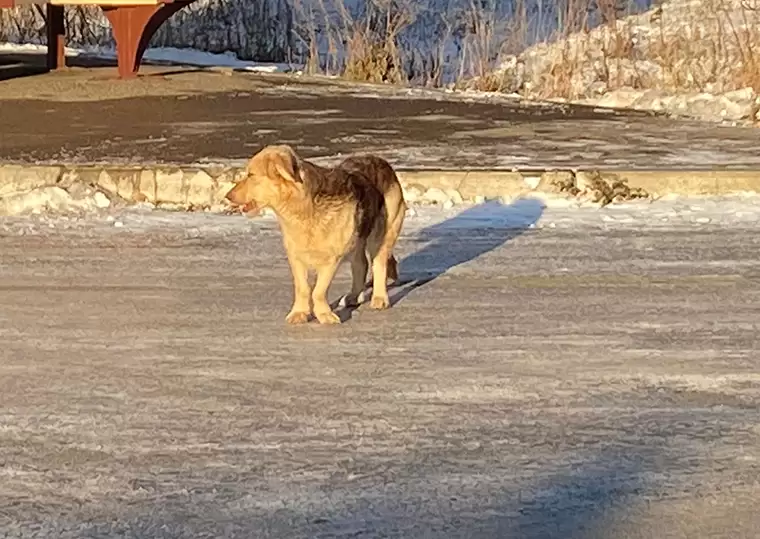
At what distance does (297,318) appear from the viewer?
577 cm

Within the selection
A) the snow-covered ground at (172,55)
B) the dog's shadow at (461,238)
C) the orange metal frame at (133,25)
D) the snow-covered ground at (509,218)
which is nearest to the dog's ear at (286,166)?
the dog's shadow at (461,238)

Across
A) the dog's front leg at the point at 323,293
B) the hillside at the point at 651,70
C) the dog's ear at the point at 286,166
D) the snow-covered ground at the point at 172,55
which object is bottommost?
the snow-covered ground at the point at 172,55

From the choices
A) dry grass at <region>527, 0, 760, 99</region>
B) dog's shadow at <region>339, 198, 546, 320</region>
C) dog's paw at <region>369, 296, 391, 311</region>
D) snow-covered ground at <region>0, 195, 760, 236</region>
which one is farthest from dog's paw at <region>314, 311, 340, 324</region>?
dry grass at <region>527, 0, 760, 99</region>

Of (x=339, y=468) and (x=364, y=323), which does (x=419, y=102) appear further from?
(x=339, y=468)

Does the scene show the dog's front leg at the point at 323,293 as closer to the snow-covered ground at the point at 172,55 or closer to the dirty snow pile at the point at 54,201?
the dirty snow pile at the point at 54,201

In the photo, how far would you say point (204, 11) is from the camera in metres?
24.2

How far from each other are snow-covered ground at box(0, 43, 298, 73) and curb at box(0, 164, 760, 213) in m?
10.8

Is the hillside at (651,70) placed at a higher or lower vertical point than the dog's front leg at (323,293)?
higher

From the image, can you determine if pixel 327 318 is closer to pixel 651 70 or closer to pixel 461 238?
pixel 461 238

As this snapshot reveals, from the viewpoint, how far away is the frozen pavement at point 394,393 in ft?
12.1

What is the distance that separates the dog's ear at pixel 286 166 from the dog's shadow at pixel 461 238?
645mm

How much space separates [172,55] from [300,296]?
54.7ft

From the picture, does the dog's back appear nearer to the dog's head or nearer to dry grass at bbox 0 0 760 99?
the dog's head

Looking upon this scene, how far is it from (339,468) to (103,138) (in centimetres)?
716
